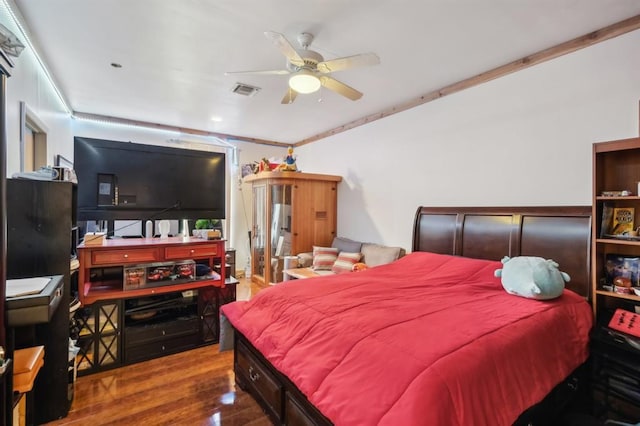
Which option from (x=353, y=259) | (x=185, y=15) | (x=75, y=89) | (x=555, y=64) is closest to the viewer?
(x=185, y=15)

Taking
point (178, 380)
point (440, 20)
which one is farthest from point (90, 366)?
point (440, 20)

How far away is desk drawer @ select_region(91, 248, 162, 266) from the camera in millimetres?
2500

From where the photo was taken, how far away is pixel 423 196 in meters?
3.66

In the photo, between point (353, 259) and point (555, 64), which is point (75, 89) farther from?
point (555, 64)

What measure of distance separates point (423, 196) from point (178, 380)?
10.0 ft

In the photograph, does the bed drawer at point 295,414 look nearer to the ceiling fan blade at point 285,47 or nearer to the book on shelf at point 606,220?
the ceiling fan blade at point 285,47

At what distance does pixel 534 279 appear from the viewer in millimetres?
2025

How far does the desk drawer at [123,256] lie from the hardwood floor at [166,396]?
90 centimetres

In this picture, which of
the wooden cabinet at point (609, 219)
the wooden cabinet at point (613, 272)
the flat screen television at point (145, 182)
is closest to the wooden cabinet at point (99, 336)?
the flat screen television at point (145, 182)

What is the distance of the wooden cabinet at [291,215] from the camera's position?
4.72 meters

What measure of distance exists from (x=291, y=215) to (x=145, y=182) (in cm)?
215

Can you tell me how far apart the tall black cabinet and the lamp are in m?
1.67

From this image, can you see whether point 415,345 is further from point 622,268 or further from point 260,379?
point 622,268

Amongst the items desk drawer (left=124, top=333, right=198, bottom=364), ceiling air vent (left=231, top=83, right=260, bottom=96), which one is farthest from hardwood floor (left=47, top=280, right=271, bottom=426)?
ceiling air vent (left=231, top=83, right=260, bottom=96)
